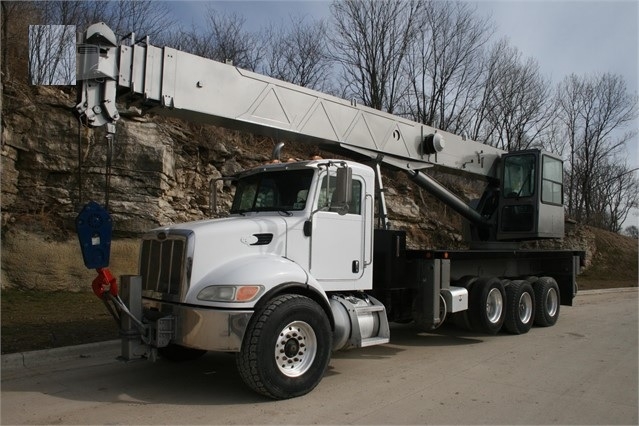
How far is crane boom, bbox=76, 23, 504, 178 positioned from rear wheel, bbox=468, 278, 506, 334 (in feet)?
7.82

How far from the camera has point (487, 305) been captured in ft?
30.9

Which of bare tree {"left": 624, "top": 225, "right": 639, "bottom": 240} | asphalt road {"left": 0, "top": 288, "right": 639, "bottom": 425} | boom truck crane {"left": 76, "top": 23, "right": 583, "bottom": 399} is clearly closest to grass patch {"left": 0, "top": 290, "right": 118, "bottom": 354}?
asphalt road {"left": 0, "top": 288, "right": 639, "bottom": 425}

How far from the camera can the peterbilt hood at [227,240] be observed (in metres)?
5.63

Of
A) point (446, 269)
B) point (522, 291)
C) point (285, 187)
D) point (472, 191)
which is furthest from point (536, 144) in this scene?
point (285, 187)

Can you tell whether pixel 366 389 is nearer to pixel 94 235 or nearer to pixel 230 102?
pixel 94 235

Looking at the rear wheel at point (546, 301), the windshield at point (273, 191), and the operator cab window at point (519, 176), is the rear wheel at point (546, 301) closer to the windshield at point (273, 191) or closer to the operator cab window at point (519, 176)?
the operator cab window at point (519, 176)

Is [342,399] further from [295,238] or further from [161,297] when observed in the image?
[161,297]

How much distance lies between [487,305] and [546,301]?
7.82ft

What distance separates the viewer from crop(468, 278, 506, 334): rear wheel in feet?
30.0

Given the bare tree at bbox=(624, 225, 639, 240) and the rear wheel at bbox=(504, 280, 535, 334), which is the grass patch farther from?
the bare tree at bbox=(624, 225, 639, 240)

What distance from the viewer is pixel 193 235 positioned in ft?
18.5

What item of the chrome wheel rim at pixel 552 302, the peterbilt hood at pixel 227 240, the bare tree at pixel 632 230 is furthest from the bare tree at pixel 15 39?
the bare tree at pixel 632 230

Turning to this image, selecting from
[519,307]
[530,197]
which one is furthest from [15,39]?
[519,307]

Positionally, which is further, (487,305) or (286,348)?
(487,305)
